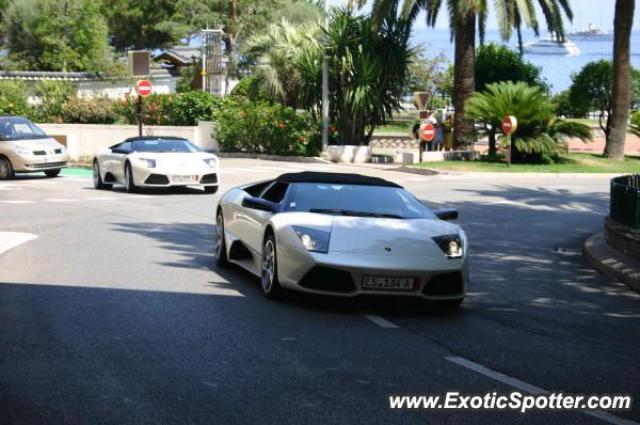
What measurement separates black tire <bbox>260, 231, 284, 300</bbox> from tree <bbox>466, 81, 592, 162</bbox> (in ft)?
82.4

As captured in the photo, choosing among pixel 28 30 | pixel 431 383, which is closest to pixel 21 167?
pixel 431 383

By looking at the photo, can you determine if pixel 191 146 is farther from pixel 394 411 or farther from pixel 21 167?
pixel 394 411

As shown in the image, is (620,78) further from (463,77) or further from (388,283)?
(388,283)

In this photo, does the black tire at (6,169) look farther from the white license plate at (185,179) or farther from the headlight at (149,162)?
the white license plate at (185,179)

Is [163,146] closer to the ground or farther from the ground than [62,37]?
closer to the ground

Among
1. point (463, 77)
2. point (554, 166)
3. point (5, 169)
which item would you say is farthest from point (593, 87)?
point (5, 169)

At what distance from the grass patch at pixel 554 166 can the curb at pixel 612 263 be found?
17.5 meters

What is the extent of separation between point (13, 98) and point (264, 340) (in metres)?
41.7

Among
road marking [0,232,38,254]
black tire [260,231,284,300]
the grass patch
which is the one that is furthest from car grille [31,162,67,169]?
black tire [260,231,284,300]

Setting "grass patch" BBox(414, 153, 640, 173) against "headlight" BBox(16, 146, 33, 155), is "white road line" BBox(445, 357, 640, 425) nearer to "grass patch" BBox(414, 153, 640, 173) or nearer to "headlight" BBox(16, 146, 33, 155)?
"headlight" BBox(16, 146, 33, 155)

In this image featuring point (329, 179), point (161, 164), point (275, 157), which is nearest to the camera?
point (329, 179)

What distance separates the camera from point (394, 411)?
643cm

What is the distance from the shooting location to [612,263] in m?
13.9

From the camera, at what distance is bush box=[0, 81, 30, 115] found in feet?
151
